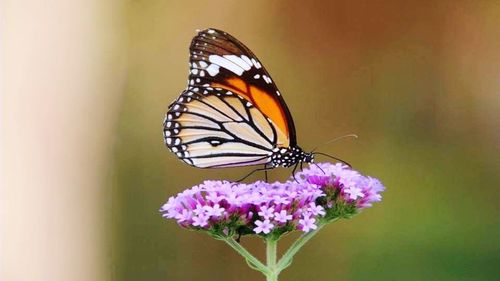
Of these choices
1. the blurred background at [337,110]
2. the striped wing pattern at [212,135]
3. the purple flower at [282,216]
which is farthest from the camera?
the blurred background at [337,110]

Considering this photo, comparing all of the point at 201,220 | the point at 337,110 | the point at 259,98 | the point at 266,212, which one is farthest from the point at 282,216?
the point at 337,110

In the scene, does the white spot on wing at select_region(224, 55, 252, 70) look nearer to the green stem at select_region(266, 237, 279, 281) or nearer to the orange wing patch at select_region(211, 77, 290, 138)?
the orange wing patch at select_region(211, 77, 290, 138)

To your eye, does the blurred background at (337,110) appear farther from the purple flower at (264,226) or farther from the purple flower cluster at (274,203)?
Result: the purple flower at (264,226)

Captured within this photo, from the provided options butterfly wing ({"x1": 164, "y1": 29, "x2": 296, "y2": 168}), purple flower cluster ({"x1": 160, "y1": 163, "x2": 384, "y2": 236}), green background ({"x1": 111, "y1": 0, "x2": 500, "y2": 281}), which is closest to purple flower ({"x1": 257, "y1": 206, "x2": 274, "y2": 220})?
purple flower cluster ({"x1": 160, "y1": 163, "x2": 384, "y2": 236})

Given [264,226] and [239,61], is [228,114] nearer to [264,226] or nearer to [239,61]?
[239,61]

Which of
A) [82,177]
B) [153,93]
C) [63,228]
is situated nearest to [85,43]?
[153,93]

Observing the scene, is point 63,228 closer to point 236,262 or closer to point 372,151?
point 236,262

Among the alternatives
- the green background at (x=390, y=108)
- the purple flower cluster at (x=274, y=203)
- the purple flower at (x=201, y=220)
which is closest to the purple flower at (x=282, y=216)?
the purple flower cluster at (x=274, y=203)
